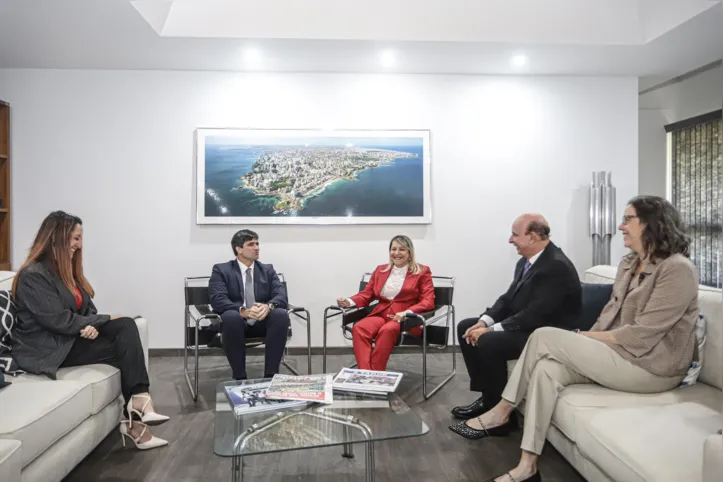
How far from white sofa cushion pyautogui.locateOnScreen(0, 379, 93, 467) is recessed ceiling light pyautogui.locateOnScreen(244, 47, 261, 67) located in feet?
9.78

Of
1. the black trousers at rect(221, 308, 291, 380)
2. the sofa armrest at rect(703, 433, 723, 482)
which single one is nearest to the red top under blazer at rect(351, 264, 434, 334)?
the black trousers at rect(221, 308, 291, 380)

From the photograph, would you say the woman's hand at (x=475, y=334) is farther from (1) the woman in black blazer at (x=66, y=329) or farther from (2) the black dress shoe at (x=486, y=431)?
(1) the woman in black blazer at (x=66, y=329)

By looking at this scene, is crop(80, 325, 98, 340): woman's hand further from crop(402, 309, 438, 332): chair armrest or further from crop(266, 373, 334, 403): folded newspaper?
crop(402, 309, 438, 332): chair armrest

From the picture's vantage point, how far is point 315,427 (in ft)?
8.00

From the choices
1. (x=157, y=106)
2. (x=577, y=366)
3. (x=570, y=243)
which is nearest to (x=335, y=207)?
(x=157, y=106)

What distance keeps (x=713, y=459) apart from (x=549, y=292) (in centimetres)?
177

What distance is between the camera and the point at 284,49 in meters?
4.67

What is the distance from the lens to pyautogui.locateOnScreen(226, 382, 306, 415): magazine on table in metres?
2.62

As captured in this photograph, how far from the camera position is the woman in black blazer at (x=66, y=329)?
3.04 m

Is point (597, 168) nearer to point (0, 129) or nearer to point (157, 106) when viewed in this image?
point (157, 106)

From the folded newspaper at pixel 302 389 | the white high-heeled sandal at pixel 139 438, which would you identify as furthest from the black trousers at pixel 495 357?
the white high-heeled sandal at pixel 139 438

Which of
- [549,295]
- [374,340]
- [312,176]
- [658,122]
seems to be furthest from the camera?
[658,122]

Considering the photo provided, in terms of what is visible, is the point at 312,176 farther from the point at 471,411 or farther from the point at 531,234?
the point at 471,411

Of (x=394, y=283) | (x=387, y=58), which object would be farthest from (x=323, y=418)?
(x=387, y=58)
